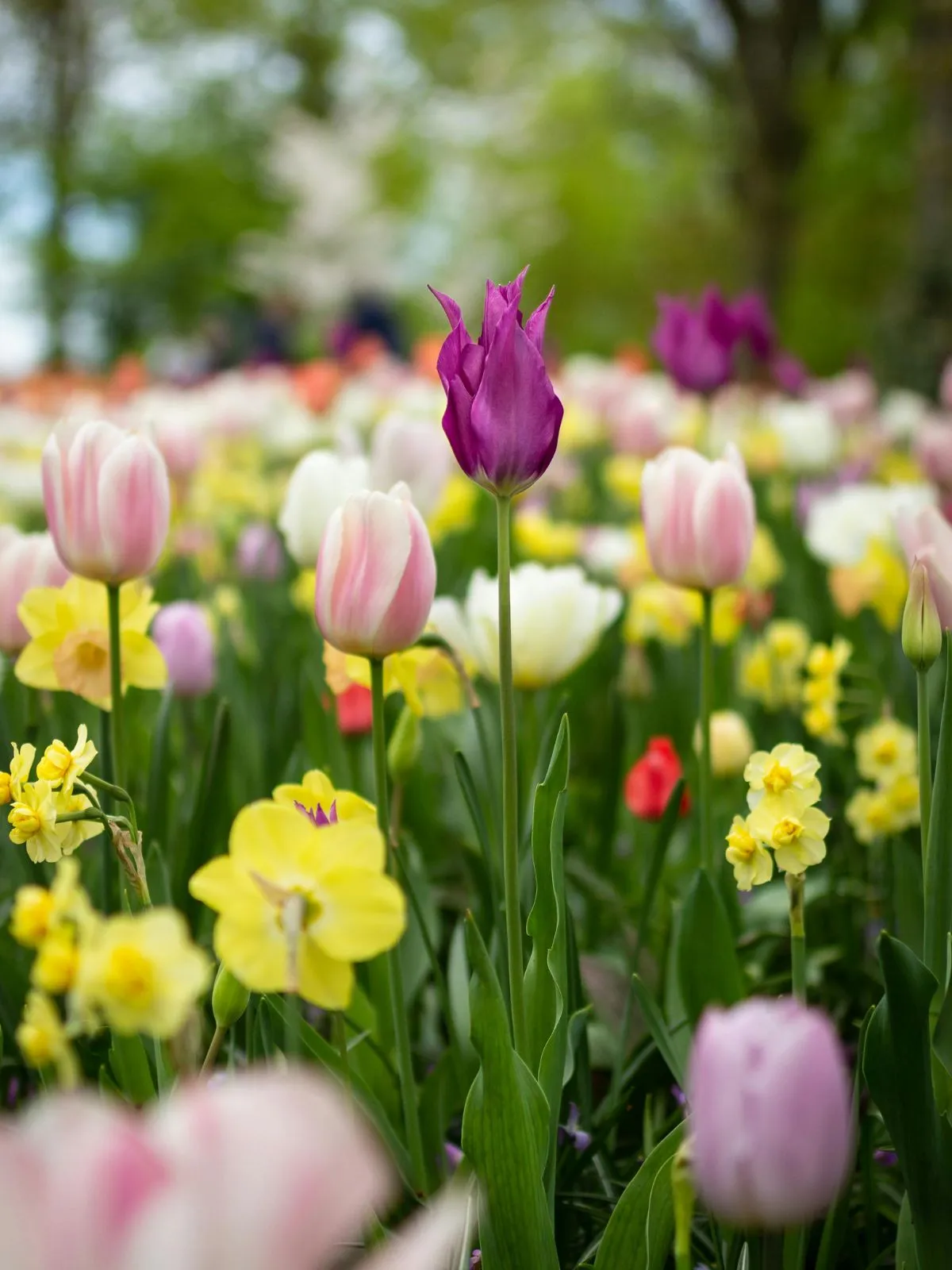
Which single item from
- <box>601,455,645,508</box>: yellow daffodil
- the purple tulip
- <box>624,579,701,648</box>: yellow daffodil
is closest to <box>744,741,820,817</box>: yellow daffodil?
the purple tulip

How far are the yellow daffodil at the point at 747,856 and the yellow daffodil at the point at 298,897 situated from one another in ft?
1.01

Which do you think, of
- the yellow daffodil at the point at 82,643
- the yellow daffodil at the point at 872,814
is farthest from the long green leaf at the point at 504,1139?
the yellow daffodil at the point at 872,814

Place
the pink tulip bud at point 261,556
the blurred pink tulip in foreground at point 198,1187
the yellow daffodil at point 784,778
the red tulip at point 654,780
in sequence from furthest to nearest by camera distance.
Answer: the pink tulip bud at point 261,556, the red tulip at point 654,780, the yellow daffodil at point 784,778, the blurred pink tulip in foreground at point 198,1187

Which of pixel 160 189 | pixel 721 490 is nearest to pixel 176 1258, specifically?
pixel 721 490

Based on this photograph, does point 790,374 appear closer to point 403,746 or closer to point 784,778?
point 403,746

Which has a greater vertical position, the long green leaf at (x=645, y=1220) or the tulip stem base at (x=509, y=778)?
the tulip stem base at (x=509, y=778)

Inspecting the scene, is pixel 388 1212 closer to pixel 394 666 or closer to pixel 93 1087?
pixel 93 1087

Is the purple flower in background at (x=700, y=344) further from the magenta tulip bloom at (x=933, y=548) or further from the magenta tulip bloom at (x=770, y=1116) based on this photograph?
the magenta tulip bloom at (x=770, y=1116)

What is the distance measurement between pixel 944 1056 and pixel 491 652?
A: 513mm

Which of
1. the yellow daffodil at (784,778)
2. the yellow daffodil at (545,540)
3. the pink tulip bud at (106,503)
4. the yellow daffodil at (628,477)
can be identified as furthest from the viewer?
the yellow daffodil at (628,477)

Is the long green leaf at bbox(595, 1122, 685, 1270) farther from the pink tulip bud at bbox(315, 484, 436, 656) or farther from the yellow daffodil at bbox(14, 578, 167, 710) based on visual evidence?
the yellow daffodil at bbox(14, 578, 167, 710)

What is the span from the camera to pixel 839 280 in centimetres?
1180

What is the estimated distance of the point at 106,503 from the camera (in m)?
0.88

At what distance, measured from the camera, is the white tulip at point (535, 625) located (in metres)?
1.17
